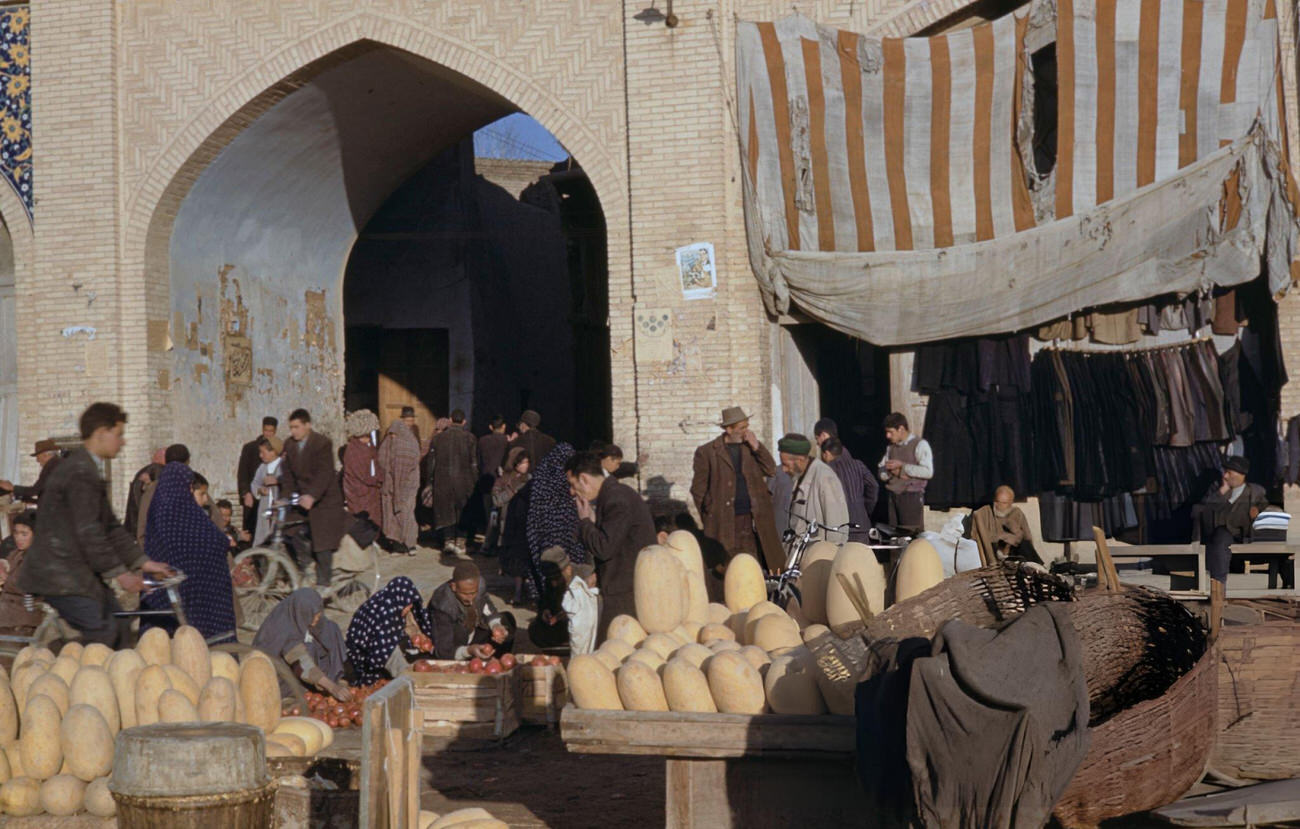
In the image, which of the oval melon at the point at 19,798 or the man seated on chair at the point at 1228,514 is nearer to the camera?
the oval melon at the point at 19,798

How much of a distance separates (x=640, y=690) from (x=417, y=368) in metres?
13.3

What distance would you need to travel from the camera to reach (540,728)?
7.84m

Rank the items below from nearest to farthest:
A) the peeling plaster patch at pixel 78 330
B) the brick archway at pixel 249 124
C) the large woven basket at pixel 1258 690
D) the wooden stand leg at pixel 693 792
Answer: the large woven basket at pixel 1258 690
the wooden stand leg at pixel 693 792
the brick archway at pixel 249 124
the peeling plaster patch at pixel 78 330

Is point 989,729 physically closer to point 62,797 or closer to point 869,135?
point 62,797

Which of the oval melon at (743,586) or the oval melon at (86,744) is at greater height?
the oval melon at (743,586)

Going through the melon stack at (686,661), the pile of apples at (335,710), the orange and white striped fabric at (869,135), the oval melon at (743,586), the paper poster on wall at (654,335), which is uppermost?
the orange and white striped fabric at (869,135)

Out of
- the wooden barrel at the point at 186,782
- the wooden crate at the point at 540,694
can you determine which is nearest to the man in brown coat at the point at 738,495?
the wooden crate at the point at 540,694

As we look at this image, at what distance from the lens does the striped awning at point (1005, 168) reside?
11.3 metres

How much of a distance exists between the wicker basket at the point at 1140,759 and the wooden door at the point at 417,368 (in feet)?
46.3

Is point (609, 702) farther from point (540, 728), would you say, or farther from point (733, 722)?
point (540, 728)

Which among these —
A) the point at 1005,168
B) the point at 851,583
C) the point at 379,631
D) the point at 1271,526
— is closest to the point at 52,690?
the point at 379,631

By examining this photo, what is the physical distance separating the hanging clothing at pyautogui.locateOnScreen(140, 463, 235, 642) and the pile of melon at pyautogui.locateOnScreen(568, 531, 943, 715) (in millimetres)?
2555

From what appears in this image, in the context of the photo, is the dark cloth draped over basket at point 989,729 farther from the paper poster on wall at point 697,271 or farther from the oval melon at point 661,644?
the paper poster on wall at point 697,271

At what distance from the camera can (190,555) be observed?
787cm
